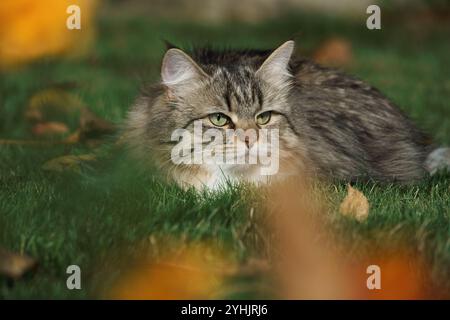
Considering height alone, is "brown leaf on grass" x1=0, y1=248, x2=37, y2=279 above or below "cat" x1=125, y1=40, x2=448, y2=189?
below

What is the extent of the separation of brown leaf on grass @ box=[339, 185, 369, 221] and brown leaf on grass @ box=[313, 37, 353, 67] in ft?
12.7

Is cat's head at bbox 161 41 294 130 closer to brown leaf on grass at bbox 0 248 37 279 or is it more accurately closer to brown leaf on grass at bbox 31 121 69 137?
brown leaf on grass at bbox 0 248 37 279

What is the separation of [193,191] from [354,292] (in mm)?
1082

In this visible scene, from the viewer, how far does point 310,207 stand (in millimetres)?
3771

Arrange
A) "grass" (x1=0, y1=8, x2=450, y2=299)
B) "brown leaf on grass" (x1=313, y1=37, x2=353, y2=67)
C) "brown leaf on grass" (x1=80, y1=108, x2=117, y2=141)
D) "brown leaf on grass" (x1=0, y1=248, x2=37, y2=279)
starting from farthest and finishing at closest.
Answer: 1. "brown leaf on grass" (x1=313, y1=37, x2=353, y2=67)
2. "brown leaf on grass" (x1=80, y1=108, x2=117, y2=141)
3. "grass" (x1=0, y1=8, x2=450, y2=299)
4. "brown leaf on grass" (x1=0, y1=248, x2=37, y2=279)

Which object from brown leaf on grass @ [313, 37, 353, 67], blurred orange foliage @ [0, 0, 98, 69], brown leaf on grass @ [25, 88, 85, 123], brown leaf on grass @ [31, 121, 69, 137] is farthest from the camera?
brown leaf on grass @ [313, 37, 353, 67]

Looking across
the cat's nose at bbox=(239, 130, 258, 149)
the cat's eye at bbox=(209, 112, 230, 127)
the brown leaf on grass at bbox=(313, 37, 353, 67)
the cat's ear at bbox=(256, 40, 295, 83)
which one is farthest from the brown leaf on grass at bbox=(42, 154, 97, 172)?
the brown leaf on grass at bbox=(313, 37, 353, 67)

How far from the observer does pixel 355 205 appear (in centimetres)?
379

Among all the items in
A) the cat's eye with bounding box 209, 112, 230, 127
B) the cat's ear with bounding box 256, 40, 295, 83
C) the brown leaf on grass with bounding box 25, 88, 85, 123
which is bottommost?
the cat's eye with bounding box 209, 112, 230, 127

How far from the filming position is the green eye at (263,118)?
416 cm

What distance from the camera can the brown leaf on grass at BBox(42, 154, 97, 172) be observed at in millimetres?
4469

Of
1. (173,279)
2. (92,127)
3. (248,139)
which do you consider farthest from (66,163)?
(173,279)

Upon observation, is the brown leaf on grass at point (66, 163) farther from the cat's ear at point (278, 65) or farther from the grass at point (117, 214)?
the cat's ear at point (278, 65)

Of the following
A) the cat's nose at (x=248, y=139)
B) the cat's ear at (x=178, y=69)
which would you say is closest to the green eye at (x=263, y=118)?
the cat's nose at (x=248, y=139)
